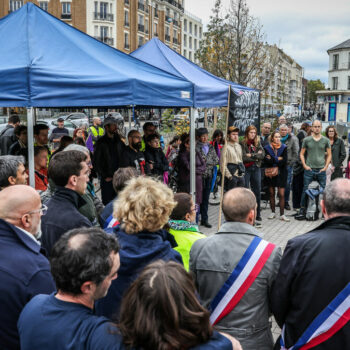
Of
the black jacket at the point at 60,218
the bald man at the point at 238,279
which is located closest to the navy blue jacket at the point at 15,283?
the black jacket at the point at 60,218

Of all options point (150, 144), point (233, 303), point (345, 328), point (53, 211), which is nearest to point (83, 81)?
point (53, 211)

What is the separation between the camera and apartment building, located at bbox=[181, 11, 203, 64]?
72.4 m

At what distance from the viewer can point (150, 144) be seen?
716 centimetres

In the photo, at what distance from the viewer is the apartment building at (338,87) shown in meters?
54.5

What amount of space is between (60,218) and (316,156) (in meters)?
6.26

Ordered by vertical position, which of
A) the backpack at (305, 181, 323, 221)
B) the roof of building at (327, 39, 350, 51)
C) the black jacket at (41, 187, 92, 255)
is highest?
the roof of building at (327, 39, 350, 51)

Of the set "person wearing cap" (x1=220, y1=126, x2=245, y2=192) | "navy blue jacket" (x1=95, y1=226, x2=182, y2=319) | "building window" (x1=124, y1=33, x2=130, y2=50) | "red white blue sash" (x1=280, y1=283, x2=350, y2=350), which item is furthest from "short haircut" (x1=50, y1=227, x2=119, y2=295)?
"building window" (x1=124, y1=33, x2=130, y2=50)

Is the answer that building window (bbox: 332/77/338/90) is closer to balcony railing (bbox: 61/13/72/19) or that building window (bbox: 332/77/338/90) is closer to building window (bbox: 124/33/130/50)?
building window (bbox: 124/33/130/50)

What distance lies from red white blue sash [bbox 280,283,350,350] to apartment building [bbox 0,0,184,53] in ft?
166

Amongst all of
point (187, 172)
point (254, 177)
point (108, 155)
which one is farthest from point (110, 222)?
point (254, 177)

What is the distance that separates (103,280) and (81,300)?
0.12 m

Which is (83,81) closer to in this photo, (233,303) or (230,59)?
(233,303)

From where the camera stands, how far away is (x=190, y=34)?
7444 centimetres

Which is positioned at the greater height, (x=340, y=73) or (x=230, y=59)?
(x=340, y=73)
